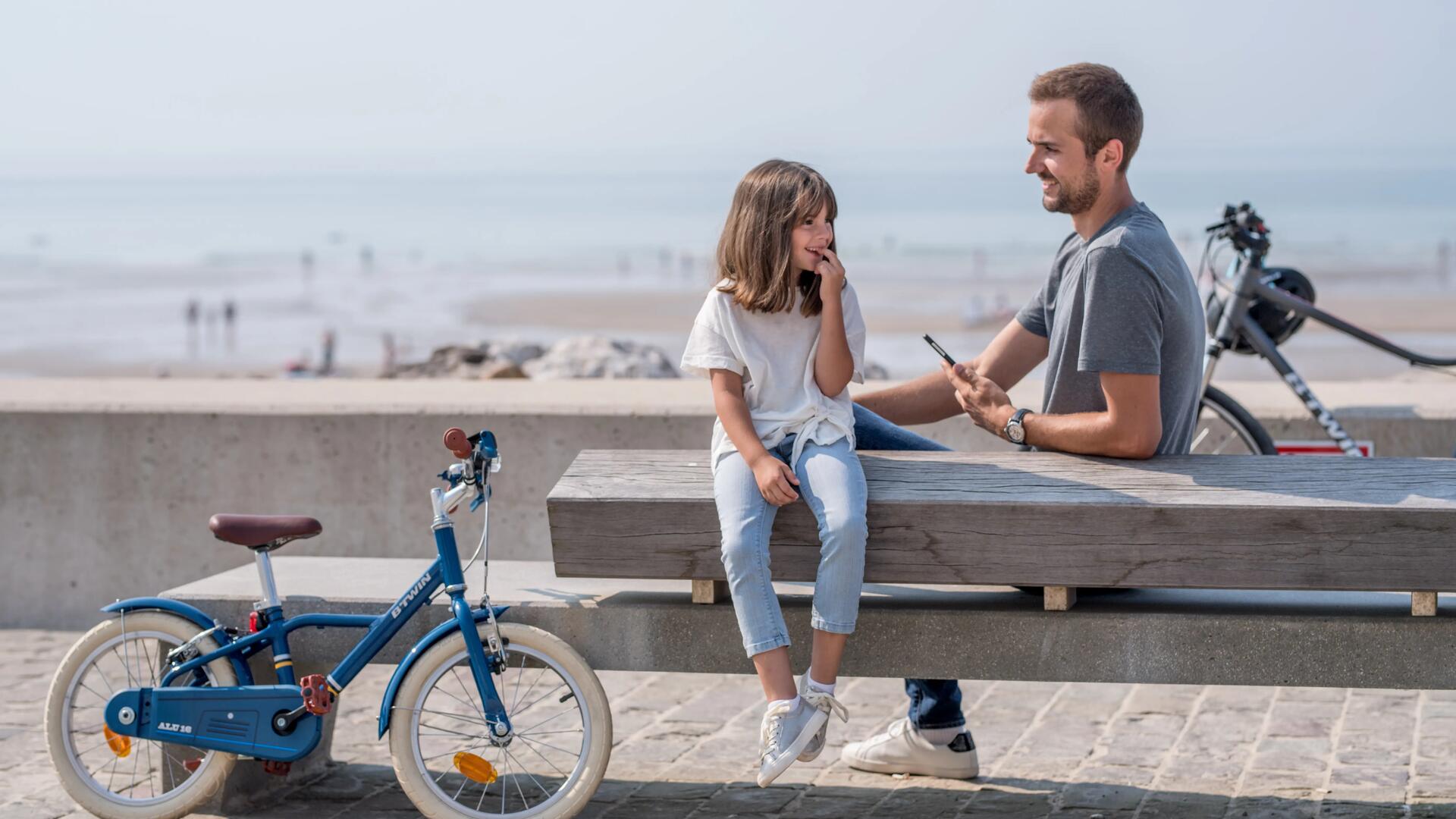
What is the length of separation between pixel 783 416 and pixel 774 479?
0.87ft

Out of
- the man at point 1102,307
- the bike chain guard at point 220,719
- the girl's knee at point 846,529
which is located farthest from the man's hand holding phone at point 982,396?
the bike chain guard at point 220,719

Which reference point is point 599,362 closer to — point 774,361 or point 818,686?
point 774,361

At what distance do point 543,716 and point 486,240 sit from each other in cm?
6376

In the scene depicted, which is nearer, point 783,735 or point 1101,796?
point 783,735

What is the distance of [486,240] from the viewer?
2675 inches

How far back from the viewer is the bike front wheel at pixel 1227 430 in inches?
236

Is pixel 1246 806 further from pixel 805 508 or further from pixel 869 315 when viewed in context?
pixel 869 315

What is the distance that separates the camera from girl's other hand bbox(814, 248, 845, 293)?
12.8ft

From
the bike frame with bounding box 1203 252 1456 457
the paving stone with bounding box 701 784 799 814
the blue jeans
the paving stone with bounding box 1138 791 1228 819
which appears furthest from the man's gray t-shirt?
the bike frame with bounding box 1203 252 1456 457

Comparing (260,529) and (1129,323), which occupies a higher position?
Result: (1129,323)

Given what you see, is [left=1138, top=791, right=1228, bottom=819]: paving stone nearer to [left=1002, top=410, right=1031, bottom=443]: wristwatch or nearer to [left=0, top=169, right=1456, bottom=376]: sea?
[left=1002, top=410, right=1031, bottom=443]: wristwatch

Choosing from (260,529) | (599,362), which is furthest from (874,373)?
(260,529)

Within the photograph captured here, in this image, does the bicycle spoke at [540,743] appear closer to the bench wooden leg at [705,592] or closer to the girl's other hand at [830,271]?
the bench wooden leg at [705,592]

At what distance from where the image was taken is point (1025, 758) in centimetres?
478
